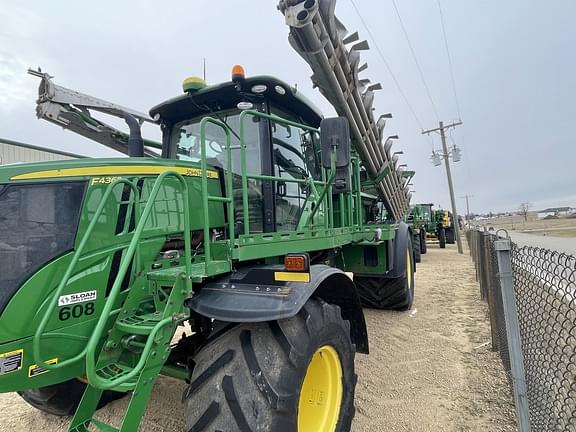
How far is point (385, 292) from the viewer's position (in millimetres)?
5758

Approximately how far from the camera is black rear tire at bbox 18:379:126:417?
2.81 metres

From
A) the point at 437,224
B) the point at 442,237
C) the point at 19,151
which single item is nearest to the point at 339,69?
the point at 19,151

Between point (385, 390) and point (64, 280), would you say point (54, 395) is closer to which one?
point (64, 280)

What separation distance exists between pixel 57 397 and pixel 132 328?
160 cm

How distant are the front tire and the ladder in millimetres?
280

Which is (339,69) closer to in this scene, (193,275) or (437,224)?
(193,275)

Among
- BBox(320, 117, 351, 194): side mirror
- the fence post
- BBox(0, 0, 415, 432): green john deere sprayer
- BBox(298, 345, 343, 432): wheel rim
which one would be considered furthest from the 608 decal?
the fence post

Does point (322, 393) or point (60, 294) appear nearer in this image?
point (60, 294)

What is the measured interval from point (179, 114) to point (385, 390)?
3257mm

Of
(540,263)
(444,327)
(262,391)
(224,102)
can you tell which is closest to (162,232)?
(262,391)

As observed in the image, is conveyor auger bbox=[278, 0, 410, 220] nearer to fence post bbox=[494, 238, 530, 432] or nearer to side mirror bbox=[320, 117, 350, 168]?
side mirror bbox=[320, 117, 350, 168]

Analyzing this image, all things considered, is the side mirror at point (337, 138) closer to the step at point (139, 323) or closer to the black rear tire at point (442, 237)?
the step at point (139, 323)

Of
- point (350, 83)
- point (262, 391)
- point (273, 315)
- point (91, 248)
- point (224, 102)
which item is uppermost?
point (350, 83)

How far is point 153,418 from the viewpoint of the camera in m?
3.03
